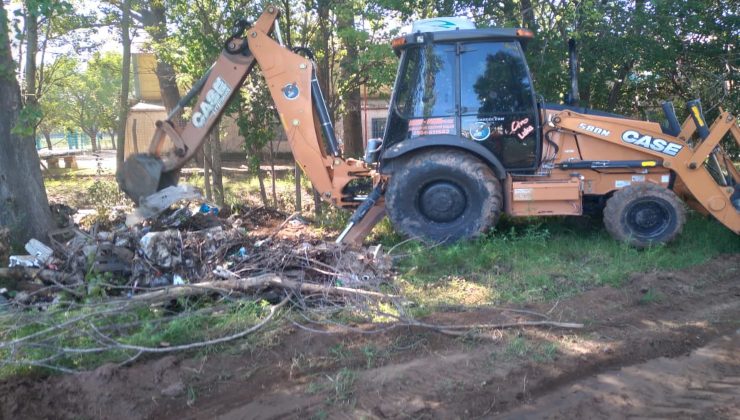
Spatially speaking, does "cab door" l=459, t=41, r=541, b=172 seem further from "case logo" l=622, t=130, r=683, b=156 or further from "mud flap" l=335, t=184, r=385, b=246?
"mud flap" l=335, t=184, r=385, b=246

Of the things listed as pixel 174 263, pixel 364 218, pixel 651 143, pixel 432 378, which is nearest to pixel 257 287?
pixel 174 263

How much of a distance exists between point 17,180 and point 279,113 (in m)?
3.54

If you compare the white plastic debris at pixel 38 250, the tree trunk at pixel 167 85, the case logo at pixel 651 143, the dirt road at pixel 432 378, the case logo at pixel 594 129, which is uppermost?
the tree trunk at pixel 167 85

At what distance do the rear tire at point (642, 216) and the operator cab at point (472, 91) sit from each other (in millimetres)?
1120

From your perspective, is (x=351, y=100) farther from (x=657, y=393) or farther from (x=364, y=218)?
(x=657, y=393)

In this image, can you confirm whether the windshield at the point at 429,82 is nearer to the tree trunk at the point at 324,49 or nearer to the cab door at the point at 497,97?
the cab door at the point at 497,97

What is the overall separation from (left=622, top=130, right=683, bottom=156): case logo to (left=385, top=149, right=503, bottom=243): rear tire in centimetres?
170

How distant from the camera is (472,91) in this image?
24.7 feet

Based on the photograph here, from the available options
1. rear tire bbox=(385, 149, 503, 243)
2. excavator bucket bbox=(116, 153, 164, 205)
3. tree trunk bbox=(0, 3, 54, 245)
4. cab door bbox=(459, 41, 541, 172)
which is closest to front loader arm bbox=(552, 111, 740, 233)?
cab door bbox=(459, 41, 541, 172)

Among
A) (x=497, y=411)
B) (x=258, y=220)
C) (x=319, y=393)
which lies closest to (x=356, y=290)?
(x=319, y=393)

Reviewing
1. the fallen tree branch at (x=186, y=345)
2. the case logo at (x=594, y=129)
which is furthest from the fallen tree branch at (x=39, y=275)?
the case logo at (x=594, y=129)

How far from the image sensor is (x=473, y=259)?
7.03 m

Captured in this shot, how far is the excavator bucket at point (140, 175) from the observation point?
8.30 meters

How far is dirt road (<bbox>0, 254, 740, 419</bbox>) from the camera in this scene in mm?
3980
